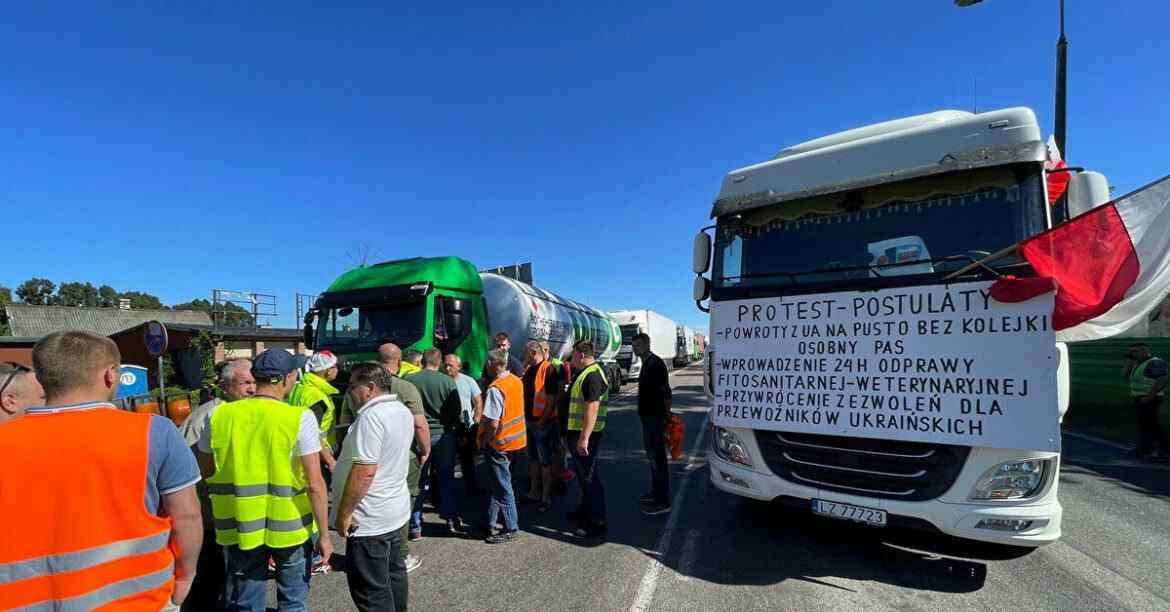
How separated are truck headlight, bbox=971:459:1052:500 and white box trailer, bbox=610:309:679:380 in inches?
638

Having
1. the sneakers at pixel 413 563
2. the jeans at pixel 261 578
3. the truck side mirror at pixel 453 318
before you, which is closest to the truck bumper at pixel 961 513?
the sneakers at pixel 413 563

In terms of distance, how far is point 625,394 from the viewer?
1805 cm

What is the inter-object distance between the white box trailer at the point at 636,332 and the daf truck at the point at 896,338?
50.0ft

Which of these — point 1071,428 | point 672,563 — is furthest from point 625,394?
point 672,563

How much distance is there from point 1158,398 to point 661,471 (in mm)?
7408

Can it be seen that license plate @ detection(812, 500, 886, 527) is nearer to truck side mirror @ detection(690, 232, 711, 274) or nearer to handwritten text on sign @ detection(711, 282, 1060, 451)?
handwritten text on sign @ detection(711, 282, 1060, 451)

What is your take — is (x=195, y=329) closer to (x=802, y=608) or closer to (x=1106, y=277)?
(x=802, y=608)

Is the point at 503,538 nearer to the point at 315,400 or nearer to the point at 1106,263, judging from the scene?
the point at 315,400

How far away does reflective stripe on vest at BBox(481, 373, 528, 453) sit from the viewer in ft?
15.7

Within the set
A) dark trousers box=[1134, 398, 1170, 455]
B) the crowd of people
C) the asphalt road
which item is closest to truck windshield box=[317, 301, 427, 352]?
the crowd of people

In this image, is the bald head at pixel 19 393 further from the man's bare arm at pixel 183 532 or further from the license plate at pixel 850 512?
the license plate at pixel 850 512

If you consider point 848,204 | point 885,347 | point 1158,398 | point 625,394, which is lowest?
point 625,394

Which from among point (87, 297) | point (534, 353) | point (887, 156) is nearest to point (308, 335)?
point (534, 353)

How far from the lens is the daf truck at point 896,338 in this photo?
319cm
